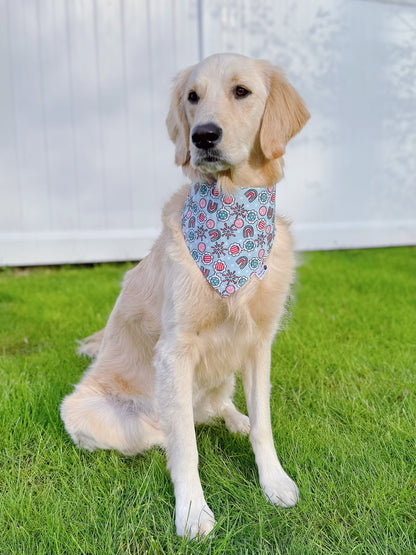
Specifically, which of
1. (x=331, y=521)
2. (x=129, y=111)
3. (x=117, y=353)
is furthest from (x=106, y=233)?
(x=331, y=521)

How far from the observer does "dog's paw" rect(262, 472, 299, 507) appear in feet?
5.93

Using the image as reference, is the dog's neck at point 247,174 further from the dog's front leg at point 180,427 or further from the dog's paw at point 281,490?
the dog's paw at point 281,490

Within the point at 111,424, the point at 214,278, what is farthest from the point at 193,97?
the point at 111,424

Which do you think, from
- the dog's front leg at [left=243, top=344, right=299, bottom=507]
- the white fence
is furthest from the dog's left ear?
the white fence

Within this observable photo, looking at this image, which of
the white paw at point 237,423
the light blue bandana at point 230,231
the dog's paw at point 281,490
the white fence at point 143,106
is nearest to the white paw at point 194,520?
the dog's paw at point 281,490

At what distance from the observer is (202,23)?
6.00 meters

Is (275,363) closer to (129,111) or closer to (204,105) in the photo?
(204,105)

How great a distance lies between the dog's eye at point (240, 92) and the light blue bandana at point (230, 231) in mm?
331

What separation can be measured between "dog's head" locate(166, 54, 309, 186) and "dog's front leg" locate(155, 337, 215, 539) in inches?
26.1

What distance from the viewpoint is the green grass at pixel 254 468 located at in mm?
1628

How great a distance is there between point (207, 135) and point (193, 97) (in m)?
0.30

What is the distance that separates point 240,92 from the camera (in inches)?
74.2

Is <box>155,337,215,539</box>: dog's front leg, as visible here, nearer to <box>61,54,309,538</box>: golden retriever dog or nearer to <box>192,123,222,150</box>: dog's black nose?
<box>61,54,309,538</box>: golden retriever dog

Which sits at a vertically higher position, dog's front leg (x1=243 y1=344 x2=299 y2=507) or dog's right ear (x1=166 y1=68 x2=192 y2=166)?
dog's right ear (x1=166 y1=68 x2=192 y2=166)
